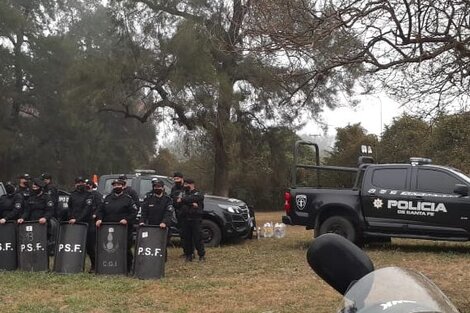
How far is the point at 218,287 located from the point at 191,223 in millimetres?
2961

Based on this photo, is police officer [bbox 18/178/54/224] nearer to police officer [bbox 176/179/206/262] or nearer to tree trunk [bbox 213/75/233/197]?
police officer [bbox 176/179/206/262]

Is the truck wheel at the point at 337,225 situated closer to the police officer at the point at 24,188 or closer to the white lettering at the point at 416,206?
the white lettering at the point at 416,206

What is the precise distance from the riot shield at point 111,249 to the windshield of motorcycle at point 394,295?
7.87 metres

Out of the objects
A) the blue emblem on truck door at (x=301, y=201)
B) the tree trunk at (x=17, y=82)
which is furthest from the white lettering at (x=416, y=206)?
the tree trunk at (x=17, y=82)

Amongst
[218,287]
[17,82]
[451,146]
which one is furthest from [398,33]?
[17,82]

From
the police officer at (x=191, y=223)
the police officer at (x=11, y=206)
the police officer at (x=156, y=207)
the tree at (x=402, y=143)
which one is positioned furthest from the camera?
the tree at (x=402, y=143)

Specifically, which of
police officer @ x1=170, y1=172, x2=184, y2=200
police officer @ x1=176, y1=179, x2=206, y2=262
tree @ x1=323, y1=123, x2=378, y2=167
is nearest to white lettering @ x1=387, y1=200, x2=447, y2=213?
police officer @ x1=176, y1=179, x2=206, y2=262

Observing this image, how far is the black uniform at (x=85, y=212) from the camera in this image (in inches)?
440

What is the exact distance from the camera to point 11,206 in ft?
38.6

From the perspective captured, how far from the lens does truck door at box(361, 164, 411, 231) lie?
13.2 m

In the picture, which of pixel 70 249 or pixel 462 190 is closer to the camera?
pixel 70 249

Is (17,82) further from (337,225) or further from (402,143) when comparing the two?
(337,225)

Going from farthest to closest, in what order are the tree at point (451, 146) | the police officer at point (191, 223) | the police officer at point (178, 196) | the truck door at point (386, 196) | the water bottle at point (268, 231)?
the tree at point (451, 146) < the water bottle at point (268, 231) < the truck door at point (386, 196) < the police officer at point (178, 196) < the police officer at point (191, 223)

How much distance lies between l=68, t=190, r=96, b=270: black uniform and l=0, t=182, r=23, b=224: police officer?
38.8 inches
